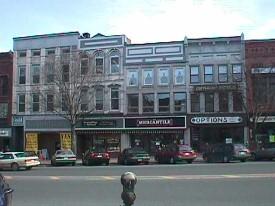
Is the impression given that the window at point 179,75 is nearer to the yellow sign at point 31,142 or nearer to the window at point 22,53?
the yellow sign at point 31,142

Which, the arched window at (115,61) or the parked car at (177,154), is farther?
the arched window at (115,61)

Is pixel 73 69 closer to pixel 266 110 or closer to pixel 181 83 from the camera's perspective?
pixel 181 83

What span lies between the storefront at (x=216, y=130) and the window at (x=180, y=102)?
1365 millimetres

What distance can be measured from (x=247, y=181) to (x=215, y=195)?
4.10 metres

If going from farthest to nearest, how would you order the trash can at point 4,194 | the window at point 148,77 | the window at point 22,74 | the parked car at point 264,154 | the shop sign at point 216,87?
the window at point 22,74
the window at point 148,77
the shop sign at point 216,87
the parked car at point 264,154
the trash can at point 4,194

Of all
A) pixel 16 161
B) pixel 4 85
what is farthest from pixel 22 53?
pixel 16 161

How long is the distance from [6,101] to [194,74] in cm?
2042

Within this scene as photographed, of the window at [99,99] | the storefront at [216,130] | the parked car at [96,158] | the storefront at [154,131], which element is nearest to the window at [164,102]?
the storefront at [154,131]

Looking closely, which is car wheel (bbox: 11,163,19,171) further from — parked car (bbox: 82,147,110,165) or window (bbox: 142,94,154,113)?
window (bbox: 142,94,154,113)

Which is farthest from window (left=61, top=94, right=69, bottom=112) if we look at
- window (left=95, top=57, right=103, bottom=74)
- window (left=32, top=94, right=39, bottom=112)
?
window (left=32, top=94, right=39, bottom=112)

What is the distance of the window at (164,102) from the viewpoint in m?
48.9

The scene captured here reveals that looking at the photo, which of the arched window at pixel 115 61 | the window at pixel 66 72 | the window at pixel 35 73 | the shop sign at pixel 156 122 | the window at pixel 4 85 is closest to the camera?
the shop sign at pixel 156 122

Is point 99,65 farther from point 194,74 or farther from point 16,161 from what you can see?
point 16,161

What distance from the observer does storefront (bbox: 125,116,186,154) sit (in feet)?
157
